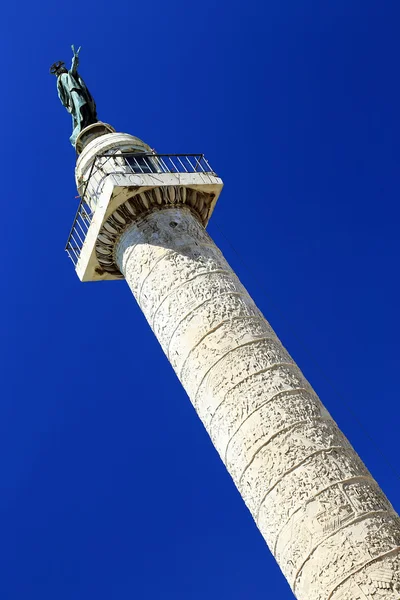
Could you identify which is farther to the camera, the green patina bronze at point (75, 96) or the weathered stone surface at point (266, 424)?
the green patina bronze at point (75, 96)

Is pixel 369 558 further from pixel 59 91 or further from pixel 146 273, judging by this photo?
pixel 59 91

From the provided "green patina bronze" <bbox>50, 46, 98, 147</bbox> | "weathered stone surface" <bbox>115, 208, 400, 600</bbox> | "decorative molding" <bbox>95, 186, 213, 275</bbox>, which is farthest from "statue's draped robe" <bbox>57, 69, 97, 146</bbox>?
"weathered stone surface" <bbox>115, 208, 400, 600</bbox>

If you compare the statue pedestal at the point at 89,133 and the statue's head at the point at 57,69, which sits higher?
the statue's head at the point at 57,69

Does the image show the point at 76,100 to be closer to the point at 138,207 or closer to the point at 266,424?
the point at 138,207

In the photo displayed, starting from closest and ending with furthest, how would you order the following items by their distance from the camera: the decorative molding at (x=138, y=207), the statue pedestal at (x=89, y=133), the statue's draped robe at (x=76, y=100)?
the decorative molding at (x=138, y=207) < the statue pedestal at (x=89, y=133) < the statue's draped robe at (x=76, y=100)

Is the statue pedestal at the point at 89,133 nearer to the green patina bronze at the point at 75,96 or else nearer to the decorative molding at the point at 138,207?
the green patina bronze at the point at 75,96

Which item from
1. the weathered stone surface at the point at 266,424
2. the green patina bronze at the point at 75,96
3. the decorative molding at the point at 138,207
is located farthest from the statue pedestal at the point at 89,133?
the weathered stone surface at the point at 266,424

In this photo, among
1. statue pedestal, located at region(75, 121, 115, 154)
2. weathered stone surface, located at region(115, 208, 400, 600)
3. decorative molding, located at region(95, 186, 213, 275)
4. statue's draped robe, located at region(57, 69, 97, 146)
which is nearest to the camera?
weathered stone surface, located at region(115, 208, 400, 600)

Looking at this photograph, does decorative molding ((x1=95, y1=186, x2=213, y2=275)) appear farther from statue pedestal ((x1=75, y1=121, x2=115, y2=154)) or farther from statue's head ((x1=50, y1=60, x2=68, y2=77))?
statue's head ((x1=50, y1=60, x2=68, y2=77))
